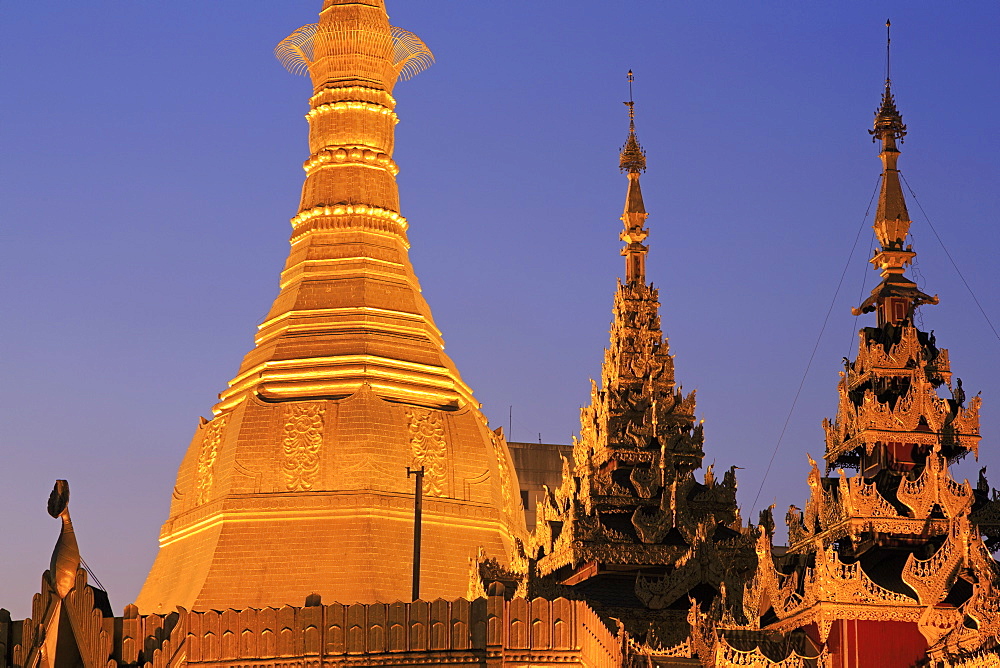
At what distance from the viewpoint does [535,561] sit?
40.7 meters

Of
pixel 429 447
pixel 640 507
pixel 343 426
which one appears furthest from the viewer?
pixel 429 447

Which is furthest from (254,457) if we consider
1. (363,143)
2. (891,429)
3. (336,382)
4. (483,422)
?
(891,429)

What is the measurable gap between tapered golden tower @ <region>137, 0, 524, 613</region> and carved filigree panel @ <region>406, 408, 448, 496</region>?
1.2 inches

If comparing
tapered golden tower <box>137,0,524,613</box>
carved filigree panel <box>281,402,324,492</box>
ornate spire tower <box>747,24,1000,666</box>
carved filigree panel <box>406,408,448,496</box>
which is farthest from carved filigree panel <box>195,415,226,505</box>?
ornate spire tower <box>747,24,1000,666</box>

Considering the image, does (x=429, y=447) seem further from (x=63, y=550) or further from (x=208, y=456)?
(x=63, y=550)

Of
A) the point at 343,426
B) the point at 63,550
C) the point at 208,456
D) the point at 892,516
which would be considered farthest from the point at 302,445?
the point at 892,516

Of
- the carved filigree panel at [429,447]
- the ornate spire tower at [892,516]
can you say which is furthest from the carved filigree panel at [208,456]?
the ornate spire tower at [892,516]

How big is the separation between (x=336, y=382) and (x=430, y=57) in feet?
30.2

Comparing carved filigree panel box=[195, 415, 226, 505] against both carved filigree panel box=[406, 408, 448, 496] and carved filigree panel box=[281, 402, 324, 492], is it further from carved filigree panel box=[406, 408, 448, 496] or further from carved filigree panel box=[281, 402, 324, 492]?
carved filigree panel box=[406, 408, 448, 496]

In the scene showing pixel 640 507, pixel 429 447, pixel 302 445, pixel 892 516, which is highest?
pixel 429 447

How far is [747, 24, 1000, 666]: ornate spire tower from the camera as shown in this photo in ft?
99.2

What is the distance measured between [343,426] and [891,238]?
46.0 feet

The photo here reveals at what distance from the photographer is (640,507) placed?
132ft

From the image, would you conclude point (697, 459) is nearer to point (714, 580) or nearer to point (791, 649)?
point (714, 580)
